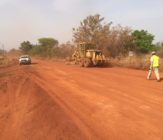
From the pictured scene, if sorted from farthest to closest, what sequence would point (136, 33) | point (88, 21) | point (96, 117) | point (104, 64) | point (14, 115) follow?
point (88, 21)
point (136, 33)
point (104, 64)
point (14, 115)
point (96, 117)

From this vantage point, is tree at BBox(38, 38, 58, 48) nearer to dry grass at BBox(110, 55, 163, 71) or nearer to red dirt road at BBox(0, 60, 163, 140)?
dry grass at BBox(110, 55, 163, 71)

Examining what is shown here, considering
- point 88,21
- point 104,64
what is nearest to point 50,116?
point 104,64

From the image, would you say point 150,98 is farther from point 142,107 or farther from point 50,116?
point 50,116

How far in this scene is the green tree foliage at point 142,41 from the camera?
45.6 metres

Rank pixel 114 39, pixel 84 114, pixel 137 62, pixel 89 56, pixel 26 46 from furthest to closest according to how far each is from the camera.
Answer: pixel 26 46 → pixel 114 39 → pixel 89 56 → pixel 137 62 → pixel 84 114

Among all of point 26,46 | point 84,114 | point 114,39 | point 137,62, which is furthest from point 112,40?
point 26,46

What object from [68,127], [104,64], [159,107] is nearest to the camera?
[68,127]

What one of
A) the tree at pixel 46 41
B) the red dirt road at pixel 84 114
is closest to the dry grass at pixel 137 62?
the red dirt road at pixel 84 114

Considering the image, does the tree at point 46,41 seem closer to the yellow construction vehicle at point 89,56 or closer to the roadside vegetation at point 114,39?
the roadside vegetation at point 114,39

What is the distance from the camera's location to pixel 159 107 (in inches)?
416

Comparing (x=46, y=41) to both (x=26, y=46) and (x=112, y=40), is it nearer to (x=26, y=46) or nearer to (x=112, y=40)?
(x=26, y=46)

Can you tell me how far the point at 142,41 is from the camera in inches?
1795

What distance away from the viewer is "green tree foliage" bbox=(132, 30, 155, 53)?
150ft

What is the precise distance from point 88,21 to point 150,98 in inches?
1617
